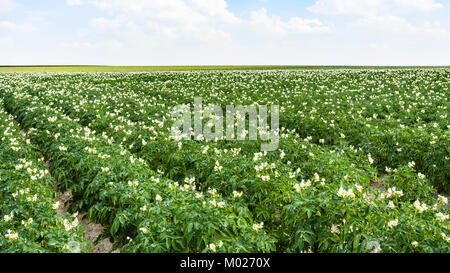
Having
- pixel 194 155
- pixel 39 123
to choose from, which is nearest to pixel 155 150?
pixel 194 155

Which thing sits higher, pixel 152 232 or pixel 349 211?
pixel 349 211

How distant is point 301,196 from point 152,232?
7.57 feet

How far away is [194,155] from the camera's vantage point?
24.5 ft

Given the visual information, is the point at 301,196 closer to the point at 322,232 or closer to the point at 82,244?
the point at 322,232

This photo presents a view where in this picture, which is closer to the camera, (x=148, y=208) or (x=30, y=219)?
(x=30, y=219)

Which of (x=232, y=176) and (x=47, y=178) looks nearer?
(x=232, y=176)

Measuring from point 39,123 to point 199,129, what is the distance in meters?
6.42

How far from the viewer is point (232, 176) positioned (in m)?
6.05

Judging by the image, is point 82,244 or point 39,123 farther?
point 39,123
